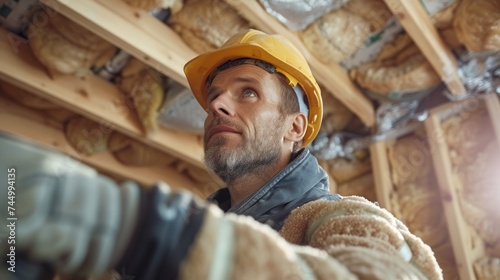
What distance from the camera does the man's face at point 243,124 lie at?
144 centimetres

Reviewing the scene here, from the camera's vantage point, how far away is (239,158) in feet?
4.69

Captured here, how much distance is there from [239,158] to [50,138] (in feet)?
5.40

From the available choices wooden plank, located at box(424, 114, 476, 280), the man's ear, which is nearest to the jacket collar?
the man's ear

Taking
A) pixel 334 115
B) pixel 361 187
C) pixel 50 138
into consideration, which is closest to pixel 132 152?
pixel 50 138

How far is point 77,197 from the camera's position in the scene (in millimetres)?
469

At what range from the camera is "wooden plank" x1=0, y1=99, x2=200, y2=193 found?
2.57 m

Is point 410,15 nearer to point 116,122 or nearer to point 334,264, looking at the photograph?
point 116,122

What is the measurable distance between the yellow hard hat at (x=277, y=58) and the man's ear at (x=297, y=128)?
11cm

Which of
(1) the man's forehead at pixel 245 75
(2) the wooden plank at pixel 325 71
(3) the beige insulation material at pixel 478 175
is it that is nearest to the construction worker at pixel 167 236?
(1) the man's forehead at pixel 245 75

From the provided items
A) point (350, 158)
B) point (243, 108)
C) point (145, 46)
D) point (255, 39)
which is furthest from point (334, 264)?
point (350, 158)

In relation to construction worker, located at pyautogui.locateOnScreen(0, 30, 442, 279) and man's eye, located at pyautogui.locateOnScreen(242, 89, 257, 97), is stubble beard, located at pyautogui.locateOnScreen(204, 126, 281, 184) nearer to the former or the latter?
man's eye, located at pyautogui.locateOnScreen(242, 89, 257, 97)

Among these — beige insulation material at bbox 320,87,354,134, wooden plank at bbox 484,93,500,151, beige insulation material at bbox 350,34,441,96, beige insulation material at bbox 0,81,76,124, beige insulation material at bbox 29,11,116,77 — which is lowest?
wooden plank at bbox 484,93,500,151

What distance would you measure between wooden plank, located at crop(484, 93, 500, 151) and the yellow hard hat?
1.03 metres

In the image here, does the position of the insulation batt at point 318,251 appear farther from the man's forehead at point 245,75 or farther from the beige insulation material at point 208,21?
the beige insulation material at point 208,21
